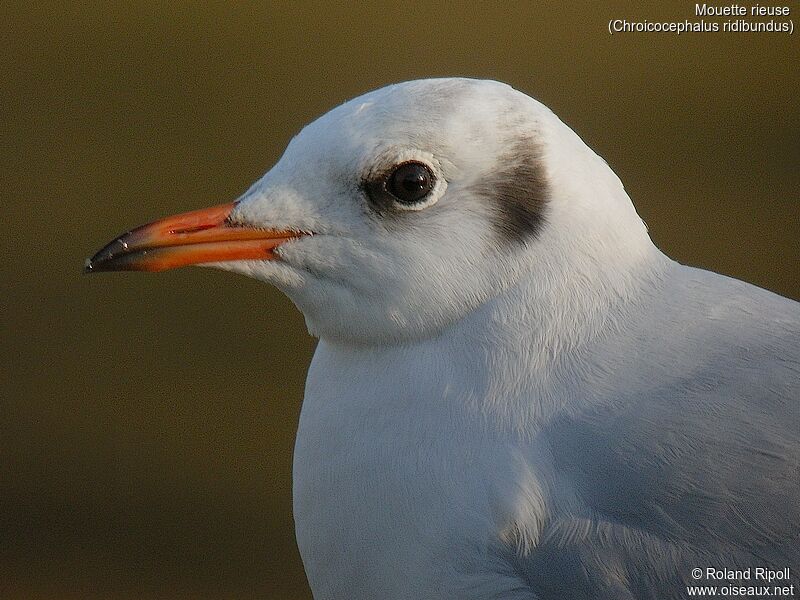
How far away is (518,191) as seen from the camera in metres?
1.17

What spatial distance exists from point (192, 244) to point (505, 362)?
0.32 meters

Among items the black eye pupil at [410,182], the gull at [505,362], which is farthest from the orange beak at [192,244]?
the black eye pupil at [410,182]

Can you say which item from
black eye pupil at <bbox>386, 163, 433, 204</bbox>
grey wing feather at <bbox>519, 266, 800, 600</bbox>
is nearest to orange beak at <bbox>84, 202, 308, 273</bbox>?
black eye pupil at <bbox>386, 163, 433, 204</bbox>

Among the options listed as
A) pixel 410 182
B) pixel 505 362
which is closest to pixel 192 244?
pixel 410 182

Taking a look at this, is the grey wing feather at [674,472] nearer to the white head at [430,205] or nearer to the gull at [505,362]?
the gull at [505,362]

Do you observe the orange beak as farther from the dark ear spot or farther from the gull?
the dark ear spot

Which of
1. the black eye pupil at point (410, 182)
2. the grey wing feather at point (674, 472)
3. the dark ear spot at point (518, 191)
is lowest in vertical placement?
the grey wing feather at point (674, 472)

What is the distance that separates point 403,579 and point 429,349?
22 centimetres

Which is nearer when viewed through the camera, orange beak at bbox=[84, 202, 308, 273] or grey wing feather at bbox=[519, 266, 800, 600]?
grey wing feather at bbox=[519, 266, 800, 600]

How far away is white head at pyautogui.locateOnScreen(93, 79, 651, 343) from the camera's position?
115cm

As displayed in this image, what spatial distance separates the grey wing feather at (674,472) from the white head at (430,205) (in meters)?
0.13

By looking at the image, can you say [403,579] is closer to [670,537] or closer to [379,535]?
[379,535]

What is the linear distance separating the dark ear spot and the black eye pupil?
0.05 m

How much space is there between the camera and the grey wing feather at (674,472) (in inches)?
42.8
